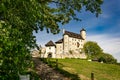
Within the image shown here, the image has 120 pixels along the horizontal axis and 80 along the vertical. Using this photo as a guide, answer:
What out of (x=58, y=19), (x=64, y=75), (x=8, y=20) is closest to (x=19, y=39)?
(x=8, y=20)

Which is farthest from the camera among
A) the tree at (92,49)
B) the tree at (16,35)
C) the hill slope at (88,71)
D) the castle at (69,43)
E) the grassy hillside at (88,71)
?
the tree at (92,49)

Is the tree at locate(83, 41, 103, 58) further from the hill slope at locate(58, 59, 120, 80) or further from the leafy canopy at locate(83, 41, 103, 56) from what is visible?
the hill slope at locate(58, 59, 120, 80)

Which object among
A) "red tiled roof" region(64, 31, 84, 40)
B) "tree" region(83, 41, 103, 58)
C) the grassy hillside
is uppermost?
"red tiled roof" region(64, 31, 84, 40)

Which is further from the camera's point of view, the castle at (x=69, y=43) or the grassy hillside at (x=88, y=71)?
the castle at (x=69, y=43)

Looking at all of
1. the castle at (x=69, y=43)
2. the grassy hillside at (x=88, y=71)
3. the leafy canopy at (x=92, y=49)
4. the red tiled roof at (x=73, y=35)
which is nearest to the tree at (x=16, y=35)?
the grassy hillside at (x=88, y=71)

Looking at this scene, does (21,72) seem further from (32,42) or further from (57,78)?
(57,78)

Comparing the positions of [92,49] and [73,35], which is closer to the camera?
[92,49]

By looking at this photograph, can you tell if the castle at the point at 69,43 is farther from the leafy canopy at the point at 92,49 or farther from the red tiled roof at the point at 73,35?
the leafy canopy at the point at 92,49

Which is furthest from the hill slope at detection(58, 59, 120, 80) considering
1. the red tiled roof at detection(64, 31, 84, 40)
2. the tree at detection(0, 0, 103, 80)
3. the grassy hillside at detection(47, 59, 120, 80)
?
the red tiled roof at detection(64, 31, 84, 40)

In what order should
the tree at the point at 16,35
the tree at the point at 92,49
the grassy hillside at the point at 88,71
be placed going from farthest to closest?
the tree at the point at 92,49, the grassy hillside at the point at 88,71, the tree at the point at 16,35

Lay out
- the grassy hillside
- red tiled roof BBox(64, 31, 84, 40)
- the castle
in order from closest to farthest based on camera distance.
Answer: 1. the grassy hillside
2. the castle
3. red tiled roof BBox(64, 31, 84, 40)

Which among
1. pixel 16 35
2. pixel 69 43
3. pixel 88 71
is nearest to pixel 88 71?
pixel 88 71

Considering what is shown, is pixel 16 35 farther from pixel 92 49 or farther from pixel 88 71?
pixel 92 49

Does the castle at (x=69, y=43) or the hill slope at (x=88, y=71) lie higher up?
the castle at (x=69, y=43)
